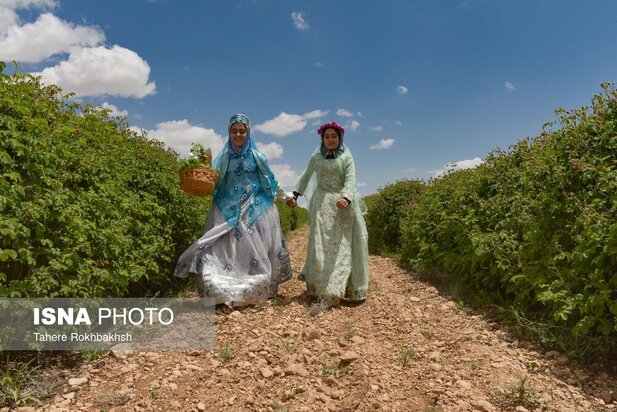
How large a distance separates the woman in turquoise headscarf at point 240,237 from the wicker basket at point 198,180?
53 cm

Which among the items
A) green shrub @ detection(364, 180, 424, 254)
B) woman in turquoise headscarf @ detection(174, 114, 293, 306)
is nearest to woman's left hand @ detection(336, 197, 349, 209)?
woman in turquoise headscarf @ detection(174, 114, 293, 306)

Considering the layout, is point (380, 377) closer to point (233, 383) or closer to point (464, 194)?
point (233, 383)

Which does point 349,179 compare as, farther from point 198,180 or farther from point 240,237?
point 198,180

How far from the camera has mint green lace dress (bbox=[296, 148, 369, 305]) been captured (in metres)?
4.89

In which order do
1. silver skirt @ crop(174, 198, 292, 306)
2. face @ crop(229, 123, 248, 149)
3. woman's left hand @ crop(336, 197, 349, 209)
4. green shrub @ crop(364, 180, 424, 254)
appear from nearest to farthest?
silver skirt @ crop(174, 198, 292, 306) → woman's left hand @ crop(336, 197, 349, 209) → face @ crop(229, 123, 248, 149) → green shrub @ crop(364, 180, 424, 254)

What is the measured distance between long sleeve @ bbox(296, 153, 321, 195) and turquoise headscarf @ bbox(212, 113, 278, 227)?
0.46 metres

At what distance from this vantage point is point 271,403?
289 centimetres

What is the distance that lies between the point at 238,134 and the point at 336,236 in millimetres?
1565

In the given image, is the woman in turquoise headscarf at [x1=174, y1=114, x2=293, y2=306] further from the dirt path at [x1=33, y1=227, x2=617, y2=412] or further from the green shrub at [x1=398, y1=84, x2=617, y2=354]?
the green shrub at [x1=398, y1=84, x2=617, y2=354]

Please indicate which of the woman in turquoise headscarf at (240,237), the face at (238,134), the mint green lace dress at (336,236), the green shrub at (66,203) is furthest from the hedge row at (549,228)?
the green shrub at (66,203)

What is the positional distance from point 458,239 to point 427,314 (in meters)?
1.26

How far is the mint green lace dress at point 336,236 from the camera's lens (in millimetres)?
4895

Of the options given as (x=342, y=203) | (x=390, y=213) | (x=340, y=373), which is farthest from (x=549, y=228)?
(x=390, y=213)

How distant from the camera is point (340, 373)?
3.31 m
